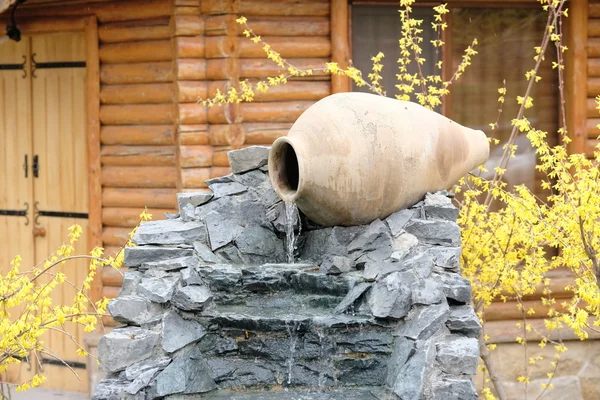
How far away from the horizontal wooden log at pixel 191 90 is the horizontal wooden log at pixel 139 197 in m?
0.76

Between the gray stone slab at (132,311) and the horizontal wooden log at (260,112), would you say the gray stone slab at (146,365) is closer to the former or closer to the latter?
the gray stone slab at (132,311)

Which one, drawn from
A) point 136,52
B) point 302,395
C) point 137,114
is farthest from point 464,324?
point 136,52

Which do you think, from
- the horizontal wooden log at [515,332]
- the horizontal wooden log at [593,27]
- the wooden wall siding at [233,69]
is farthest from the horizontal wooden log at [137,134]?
the horizontal wooden log at [593,27]

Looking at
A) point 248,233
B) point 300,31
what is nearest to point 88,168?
point 300,31

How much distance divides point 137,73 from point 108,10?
56cm

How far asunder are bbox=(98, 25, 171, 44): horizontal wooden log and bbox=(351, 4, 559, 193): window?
1.82 m

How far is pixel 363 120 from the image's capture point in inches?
226

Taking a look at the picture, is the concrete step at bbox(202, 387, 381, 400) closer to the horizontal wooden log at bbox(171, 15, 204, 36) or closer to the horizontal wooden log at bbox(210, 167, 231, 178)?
the horizontal wooden log at bbox(210, 167, 231, 178)

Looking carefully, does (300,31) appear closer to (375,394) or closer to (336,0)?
(336,0)

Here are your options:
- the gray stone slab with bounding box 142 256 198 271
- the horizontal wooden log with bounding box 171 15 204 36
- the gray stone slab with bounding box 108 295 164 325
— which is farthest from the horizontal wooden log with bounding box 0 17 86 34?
the gray stone slab with bounding box 108 295 164 325

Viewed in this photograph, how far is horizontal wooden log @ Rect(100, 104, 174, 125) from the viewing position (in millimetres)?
8445

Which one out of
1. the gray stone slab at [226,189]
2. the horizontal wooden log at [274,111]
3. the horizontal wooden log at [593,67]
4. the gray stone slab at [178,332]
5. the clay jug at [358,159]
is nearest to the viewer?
the gray stone slab at [178,332]

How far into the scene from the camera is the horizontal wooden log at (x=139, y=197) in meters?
8.44

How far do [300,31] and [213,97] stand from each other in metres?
0.83
